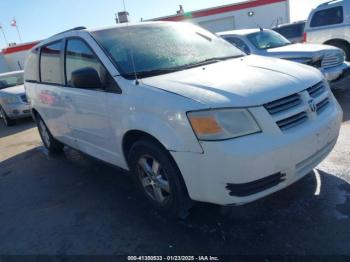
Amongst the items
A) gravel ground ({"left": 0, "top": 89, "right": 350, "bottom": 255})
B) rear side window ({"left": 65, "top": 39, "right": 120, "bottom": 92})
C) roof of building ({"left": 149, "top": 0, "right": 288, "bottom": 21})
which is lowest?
gravel ground ({"left": 0, "top": 89, "right": 350, "bottom": 255})

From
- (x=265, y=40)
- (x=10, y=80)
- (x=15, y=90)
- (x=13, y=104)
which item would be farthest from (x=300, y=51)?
(x=10, y=80)

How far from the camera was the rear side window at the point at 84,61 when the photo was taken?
330 centimetres

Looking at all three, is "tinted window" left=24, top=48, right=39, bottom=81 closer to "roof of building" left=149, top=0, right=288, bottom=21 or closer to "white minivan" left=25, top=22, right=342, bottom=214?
"white minivan" left=25, top=22, right=342, bottom=214

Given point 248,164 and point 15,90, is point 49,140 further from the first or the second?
point 15,90

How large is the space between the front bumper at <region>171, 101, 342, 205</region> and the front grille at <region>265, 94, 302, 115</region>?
184 mm

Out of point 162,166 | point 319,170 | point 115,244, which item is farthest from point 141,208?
point 319,170

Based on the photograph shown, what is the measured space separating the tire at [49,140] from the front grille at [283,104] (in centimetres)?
409

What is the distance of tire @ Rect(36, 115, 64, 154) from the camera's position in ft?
18.7

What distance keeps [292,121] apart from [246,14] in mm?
27164

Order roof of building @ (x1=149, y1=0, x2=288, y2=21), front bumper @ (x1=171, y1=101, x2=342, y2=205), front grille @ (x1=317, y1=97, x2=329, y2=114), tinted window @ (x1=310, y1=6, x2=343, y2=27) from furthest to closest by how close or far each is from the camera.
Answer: roof of building @ (x1=149, y1=0, x2=288, y2=21) < tinted window @ (x1=310, y1=6, x2=343, y2=27) < front grille @ (x1=317, y1=97, x2=329, y2=114) < front bumper @ (x1=171, y1=101, x2=342, y2=205)

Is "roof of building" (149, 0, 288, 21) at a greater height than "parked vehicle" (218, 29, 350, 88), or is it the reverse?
"roof of building" (149, 0, 288, 21)

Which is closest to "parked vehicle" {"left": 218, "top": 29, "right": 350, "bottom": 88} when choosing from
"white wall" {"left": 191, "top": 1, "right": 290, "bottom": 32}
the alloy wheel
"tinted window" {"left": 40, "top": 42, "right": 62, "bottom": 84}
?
"tinted window" {"left": 40, "top": 42, "right": 62, "bottom": 84}

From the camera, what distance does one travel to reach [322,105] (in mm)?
3039

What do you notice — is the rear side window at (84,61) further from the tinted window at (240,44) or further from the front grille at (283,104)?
the tinted window at (240,44)
